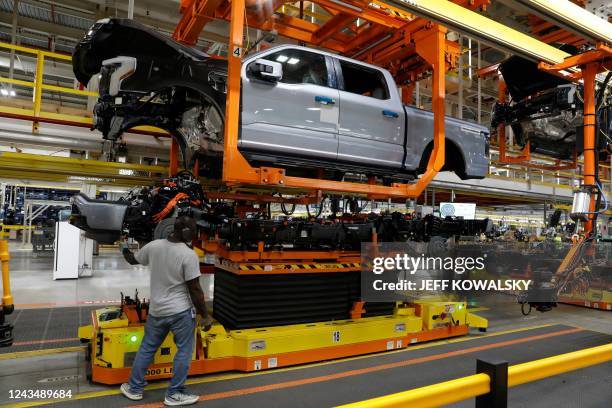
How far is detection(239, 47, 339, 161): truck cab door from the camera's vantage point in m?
3.88

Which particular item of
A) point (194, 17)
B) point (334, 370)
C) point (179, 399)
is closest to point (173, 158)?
point (194, 17)

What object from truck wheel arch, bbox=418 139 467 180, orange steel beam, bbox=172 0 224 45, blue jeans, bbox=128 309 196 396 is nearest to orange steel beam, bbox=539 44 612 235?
truck wheel arch, bbox=418 139 467 180

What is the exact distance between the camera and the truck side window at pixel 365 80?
479cm

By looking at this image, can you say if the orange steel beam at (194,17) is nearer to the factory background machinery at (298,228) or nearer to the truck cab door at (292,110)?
the factory background machinery at (298,228)

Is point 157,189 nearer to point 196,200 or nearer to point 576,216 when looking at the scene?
point 196,200

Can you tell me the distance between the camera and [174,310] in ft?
10.9

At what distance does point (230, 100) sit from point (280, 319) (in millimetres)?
2419

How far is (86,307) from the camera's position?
657 cm

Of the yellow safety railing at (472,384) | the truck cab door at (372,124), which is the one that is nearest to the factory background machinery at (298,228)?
the truck cab door at (372,124)

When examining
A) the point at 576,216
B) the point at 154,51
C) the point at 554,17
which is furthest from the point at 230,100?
the point at 576,216

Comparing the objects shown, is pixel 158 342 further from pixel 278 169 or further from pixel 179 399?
pixel 278 169

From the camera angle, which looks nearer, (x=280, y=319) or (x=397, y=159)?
(x=280, y=319)

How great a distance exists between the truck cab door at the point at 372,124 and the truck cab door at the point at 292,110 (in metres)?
0.12

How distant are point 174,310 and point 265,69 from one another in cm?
235
